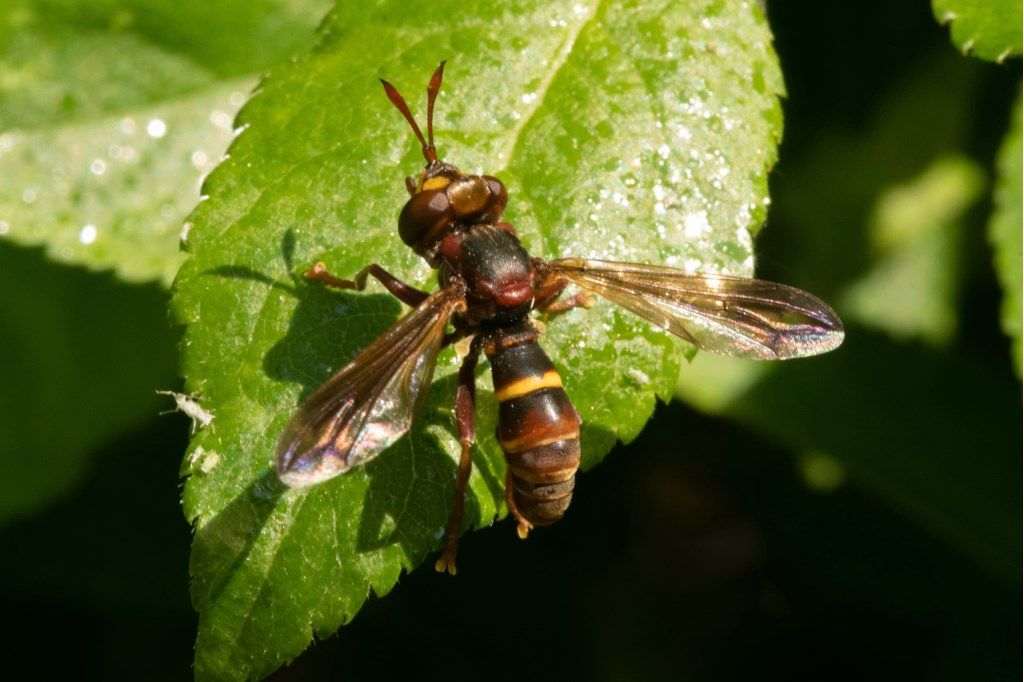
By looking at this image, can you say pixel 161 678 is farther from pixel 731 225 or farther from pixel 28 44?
pixel 731 225

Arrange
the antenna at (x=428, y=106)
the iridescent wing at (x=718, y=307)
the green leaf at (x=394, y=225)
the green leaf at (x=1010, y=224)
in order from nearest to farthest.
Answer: the green leaf at (x=394, y=225) < the antenna at (x=428, y=106) < the iridescent wing at (x=718, y=307) < the green leaf at (x=1010, y=224)

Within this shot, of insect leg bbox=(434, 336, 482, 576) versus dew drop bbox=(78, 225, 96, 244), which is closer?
insect leg bbox=(434, 336, 482, 576)

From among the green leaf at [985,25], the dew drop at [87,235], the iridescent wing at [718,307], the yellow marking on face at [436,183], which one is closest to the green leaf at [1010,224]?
the green leaf at [985,25]

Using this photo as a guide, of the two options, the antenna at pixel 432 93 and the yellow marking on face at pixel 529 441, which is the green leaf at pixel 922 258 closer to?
the yellow marking on face at pixel 529 441

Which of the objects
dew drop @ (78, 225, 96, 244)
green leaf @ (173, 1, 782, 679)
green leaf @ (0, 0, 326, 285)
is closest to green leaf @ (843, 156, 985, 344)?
green leaf @ (173, 1, 782, 679)

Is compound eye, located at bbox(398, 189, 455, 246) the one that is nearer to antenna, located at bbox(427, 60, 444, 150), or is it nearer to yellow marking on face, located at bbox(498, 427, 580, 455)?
antenna, located at bbox(427, 60, 444, 150)

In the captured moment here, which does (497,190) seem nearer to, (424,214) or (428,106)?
(424,214)

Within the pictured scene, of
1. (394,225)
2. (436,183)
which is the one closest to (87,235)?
(394,225)

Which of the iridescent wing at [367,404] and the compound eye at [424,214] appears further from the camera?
the compound eye at [424,214]

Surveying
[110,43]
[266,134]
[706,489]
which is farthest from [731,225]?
[110,43]
